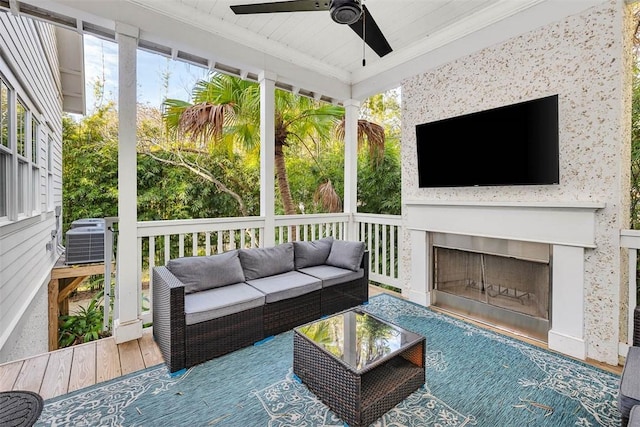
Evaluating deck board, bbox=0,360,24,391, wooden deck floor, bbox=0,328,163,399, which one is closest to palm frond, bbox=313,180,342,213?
wooden deck floor, bbox=0,328,163,399

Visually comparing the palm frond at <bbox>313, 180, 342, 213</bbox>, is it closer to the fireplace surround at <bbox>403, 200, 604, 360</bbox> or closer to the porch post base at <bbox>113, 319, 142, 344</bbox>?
the fireplace surround at <bbox>403, 200, 604, 360</bbox>

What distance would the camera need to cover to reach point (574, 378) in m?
2.30

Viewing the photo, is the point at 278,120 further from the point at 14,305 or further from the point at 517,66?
the point at 14,305

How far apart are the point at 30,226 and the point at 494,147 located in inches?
217

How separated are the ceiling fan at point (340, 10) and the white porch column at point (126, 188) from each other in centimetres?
126

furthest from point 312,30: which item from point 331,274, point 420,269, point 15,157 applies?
point 15,157

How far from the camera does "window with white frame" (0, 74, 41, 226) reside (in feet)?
9.56

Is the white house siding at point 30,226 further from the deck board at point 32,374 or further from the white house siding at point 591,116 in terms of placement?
the white house siding at point 591,116

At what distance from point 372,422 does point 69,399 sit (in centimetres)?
199

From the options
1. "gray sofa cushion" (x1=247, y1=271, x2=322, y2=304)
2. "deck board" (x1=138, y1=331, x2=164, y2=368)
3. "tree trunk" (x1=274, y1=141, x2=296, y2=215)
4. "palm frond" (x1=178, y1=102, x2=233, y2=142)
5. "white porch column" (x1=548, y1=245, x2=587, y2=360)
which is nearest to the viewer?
"deck board" (x1=138, y1=331, x2=164, y2=368)

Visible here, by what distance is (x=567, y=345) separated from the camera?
271cm

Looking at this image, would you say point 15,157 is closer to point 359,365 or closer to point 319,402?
point 319,402

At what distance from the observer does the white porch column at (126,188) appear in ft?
9.40

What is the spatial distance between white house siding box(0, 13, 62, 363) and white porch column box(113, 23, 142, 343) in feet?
3.05
